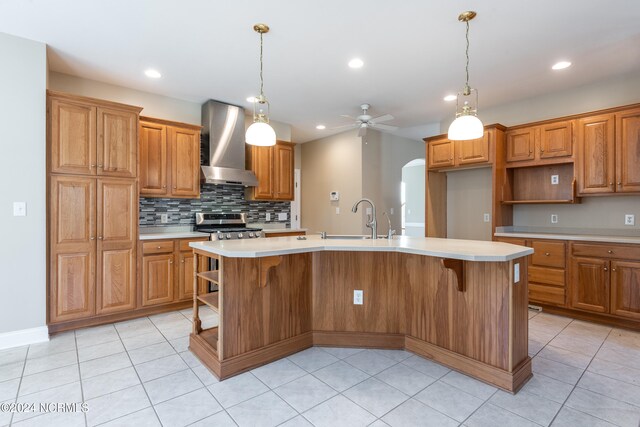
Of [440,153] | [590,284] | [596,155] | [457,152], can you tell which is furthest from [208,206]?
[596,155]

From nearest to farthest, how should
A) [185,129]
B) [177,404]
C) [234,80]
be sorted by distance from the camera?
[177,404]
[234,80]
[185,129]

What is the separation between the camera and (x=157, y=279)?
3.61 m

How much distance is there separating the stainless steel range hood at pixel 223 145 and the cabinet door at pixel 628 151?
4.37 metres

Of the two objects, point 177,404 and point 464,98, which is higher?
point 464,98

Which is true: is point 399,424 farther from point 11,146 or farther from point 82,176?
point 11,146

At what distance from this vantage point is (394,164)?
634cm

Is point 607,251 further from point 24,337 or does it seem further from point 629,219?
point 24,337

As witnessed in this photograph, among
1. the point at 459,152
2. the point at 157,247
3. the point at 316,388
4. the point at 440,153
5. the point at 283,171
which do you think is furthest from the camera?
the point at 283,171

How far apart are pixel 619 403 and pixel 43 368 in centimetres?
391

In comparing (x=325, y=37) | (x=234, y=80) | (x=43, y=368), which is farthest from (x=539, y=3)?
(x=43, y=368)

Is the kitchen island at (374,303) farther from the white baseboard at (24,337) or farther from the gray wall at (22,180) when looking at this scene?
the gray wall at (22,180)

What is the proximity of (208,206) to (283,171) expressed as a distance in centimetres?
130

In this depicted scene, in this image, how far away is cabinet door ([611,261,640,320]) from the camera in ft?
10.2

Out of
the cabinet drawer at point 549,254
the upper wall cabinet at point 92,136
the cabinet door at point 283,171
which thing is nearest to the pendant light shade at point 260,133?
the upper wall cabinet at point 92,136
